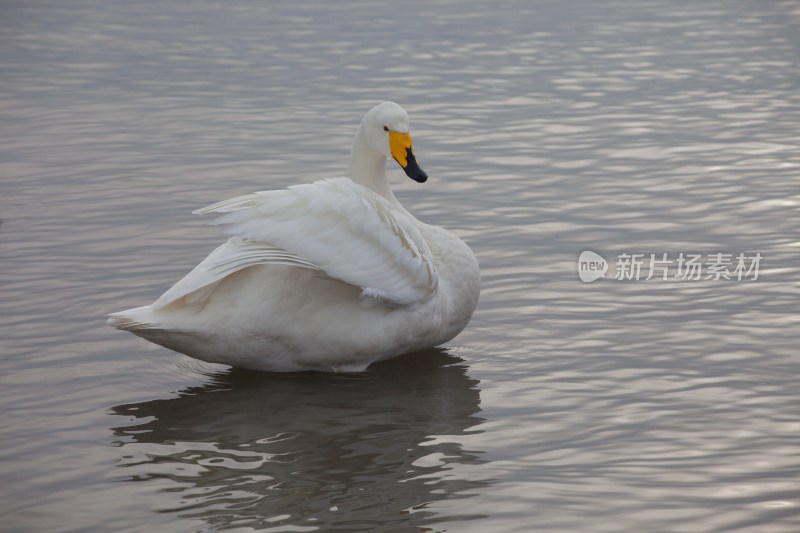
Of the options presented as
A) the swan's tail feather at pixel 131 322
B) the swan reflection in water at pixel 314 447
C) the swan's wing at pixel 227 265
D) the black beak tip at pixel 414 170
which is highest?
the black beak tip at pixel 414 170

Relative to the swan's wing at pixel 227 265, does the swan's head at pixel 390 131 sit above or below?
above

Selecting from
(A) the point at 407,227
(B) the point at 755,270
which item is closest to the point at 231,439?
(A) the point at 407,227

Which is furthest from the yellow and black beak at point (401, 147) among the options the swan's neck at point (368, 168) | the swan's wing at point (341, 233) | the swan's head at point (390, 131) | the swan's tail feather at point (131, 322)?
the swan's tail feather at point (131, 322)

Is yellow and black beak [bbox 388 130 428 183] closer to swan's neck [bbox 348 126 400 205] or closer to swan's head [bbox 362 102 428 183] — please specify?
swan's head [bbox 362 102 428 183]

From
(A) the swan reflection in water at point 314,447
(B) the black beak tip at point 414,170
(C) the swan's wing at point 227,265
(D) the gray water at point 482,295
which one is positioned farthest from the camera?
(B) the black beak tip at point 414,170

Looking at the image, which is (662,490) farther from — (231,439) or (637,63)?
(637,63)

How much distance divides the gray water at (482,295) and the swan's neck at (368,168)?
4.18 ft

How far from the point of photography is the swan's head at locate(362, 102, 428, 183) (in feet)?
29.8

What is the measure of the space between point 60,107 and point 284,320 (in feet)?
29.3

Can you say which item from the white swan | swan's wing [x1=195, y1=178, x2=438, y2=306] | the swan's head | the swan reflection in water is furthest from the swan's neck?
the swan reflection in water

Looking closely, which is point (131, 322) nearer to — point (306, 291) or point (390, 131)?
point (306, 291)

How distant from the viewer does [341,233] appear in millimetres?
8211

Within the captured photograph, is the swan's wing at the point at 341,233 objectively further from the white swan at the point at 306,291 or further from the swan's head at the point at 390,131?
the swan's head at the point at 390,131

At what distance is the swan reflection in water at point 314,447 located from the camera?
264 inches
